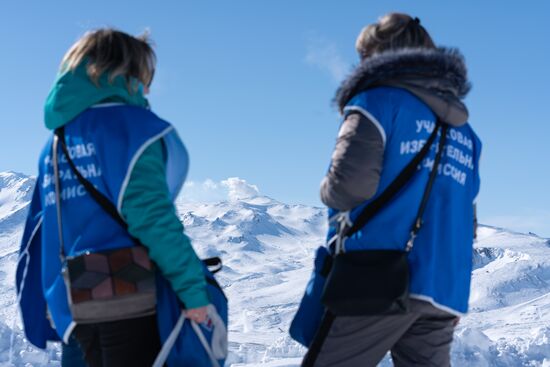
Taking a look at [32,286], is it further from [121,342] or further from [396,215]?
[396,215]

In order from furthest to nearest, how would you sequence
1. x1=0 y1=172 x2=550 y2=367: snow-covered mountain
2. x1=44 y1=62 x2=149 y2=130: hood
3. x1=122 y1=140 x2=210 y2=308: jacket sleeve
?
x1=0 y1=172 x2=550 y2=367: snow-covered mountain → x1=44 y1=62 x2=149 y2=130: hood → x1=122 y1=140 x2=210 y2=308: jacket sleeve

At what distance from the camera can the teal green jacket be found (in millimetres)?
2367

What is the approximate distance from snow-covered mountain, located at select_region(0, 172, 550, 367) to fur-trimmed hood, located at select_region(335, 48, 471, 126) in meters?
1.78

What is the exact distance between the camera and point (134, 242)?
2.46 metres

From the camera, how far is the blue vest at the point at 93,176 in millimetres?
2391

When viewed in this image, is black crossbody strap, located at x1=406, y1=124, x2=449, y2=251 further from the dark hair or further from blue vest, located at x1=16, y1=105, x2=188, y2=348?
blue vest, located at x1=16, y1=105, x2=188, y2=348

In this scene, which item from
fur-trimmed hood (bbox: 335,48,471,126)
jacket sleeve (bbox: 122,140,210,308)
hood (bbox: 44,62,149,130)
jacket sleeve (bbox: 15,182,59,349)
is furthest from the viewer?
A: jacket sleeve (bbox: 15,182,59,349)

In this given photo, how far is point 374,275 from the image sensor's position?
98.9 inches

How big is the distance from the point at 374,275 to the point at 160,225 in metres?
0.82

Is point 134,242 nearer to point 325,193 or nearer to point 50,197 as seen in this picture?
point 50,197

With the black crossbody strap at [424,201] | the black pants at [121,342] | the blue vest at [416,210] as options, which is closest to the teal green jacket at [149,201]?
the black pants at [121,342]

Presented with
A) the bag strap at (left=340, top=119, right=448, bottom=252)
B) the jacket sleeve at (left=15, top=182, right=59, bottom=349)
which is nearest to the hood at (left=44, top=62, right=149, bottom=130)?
the jacket sleeve at (left=15, top=182, right=59, bottom=349)

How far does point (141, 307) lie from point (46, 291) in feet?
1.39

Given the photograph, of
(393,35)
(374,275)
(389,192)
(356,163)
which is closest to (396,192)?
(389,192)
